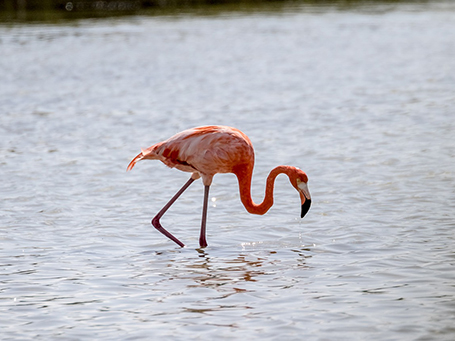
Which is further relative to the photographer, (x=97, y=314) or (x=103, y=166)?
(x=103, y=166)

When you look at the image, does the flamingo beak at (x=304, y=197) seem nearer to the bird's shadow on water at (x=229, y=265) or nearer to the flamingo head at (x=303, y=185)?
the flamingo head at (x=303, y=185)

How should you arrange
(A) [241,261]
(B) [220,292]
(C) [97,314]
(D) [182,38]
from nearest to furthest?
(C) [97,314] < (B) [220,292] < (A) [241,261] < (D) [182,38]

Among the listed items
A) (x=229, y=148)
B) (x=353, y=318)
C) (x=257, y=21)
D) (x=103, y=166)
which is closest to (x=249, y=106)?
(x=103, y=166)

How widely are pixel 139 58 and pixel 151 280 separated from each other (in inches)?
615

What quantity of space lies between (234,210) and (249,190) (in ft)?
3.77

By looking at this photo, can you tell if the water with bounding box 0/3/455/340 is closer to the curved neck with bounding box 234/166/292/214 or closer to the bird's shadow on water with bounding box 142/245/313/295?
the bird's shadow on water with bounding box 142/245/313/295

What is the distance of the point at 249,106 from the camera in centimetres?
1401

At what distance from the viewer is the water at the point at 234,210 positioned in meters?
5.20

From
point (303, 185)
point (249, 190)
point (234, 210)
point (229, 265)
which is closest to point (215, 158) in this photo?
point (249, 190)

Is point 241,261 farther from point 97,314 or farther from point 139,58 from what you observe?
point 139,58

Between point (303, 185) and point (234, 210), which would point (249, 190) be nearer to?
point (303, 185)

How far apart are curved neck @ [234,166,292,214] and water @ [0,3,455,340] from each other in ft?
1.10

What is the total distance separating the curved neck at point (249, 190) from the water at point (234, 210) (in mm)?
336

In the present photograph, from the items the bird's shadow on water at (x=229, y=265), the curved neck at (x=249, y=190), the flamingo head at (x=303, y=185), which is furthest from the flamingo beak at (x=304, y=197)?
the bird's shadow on water at (x=229, y=265)
